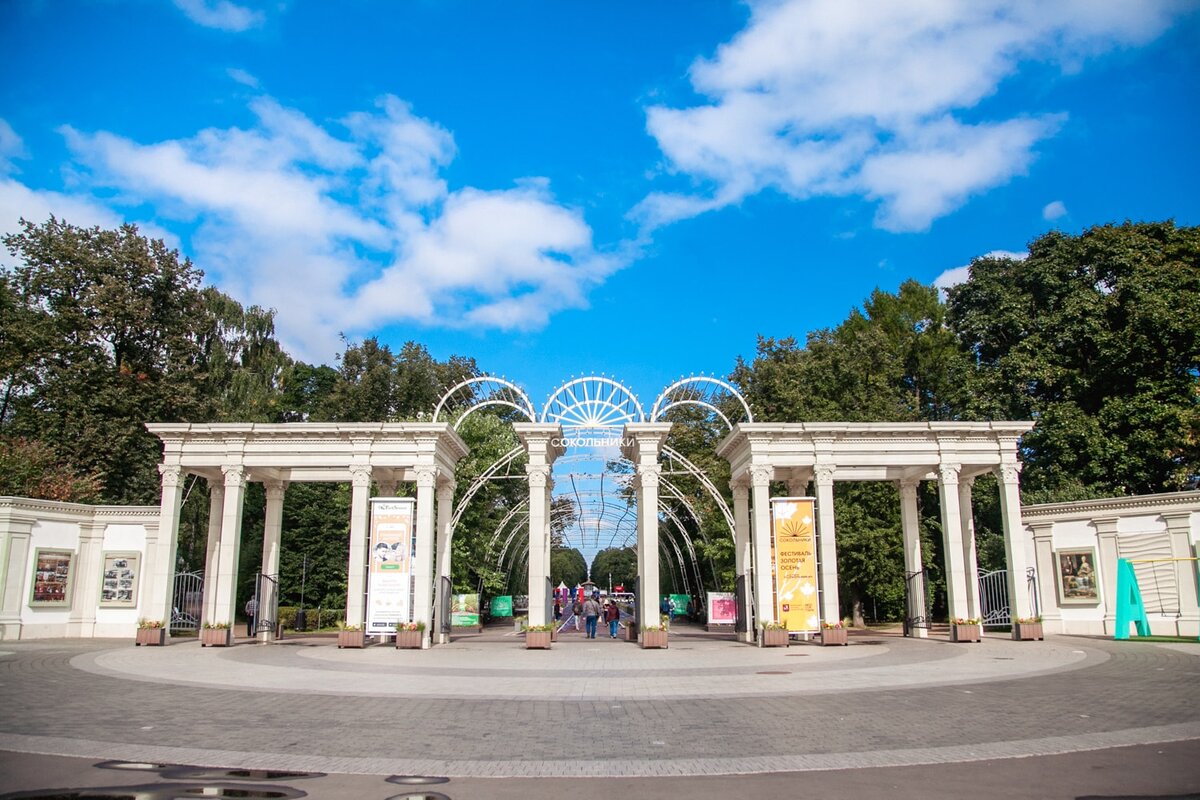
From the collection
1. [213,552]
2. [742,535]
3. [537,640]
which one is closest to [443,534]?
[537,640]

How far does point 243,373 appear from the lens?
156 feet

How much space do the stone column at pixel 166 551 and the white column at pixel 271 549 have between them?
9.45 ft

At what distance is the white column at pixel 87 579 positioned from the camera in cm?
3089

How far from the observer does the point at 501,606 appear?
4638 centimetres

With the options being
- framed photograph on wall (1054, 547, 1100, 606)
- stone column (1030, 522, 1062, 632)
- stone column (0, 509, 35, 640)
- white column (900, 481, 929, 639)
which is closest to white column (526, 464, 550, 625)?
white column (900, 481, 929, 639)

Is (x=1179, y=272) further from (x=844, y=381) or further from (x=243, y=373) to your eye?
(x=243, y=373)

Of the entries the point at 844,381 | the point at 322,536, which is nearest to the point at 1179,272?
the point at 844,381

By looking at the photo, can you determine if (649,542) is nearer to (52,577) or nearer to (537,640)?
(537,640)

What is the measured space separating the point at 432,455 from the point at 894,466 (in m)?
15.2

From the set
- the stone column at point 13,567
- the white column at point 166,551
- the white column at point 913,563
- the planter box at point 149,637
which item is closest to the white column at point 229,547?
the white column at point 166,551

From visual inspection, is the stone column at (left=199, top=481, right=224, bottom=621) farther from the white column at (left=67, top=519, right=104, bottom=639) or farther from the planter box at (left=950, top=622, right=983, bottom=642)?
the planter box at (left=950, top=622, right=983, bottom=642)

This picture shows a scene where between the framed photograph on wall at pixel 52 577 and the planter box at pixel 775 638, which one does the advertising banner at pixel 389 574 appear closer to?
the planter box at pixel 775 638

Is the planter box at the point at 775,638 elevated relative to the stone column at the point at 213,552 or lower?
lower

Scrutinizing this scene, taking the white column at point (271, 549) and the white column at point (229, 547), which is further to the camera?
the white column at point (271, 549)
